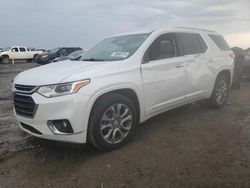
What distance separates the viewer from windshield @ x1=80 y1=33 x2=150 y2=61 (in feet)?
16.6

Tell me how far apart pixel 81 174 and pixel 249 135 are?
9.66ft

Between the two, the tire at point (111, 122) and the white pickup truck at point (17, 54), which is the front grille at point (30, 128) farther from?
the white pickup truck at point (17, 54)

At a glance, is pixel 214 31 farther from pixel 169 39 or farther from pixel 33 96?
pixel 33 96

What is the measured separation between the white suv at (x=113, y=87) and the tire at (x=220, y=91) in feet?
1.63

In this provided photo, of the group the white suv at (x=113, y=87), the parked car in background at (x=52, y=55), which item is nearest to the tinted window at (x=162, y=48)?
the white suv at (x=113, y=87)

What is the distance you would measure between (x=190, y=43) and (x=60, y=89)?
3122mm

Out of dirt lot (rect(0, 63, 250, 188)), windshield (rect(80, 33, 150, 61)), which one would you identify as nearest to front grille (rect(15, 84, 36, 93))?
dirt lot (rect(0, 63, 250, 188))

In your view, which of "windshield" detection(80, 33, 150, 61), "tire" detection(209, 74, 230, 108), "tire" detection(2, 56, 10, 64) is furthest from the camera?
"tire" detection(2, 56, 10, 64)

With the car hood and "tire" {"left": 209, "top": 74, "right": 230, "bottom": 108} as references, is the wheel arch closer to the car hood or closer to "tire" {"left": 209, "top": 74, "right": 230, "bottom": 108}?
the car hood

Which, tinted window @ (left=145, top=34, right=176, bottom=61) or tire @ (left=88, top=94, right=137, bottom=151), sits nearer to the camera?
tire @ (left=88, top=94, right=137, bottom=151)

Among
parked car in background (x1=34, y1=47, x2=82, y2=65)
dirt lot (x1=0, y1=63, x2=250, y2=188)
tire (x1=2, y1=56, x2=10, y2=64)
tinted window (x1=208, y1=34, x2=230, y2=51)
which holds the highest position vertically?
tinted window (x1=208, y1=34, x2=230, y2=51)

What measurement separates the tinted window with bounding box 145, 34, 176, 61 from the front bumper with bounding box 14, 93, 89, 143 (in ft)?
5.06

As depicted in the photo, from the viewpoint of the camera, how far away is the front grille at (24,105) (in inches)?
164

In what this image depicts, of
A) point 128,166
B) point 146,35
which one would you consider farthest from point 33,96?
point 146,35
